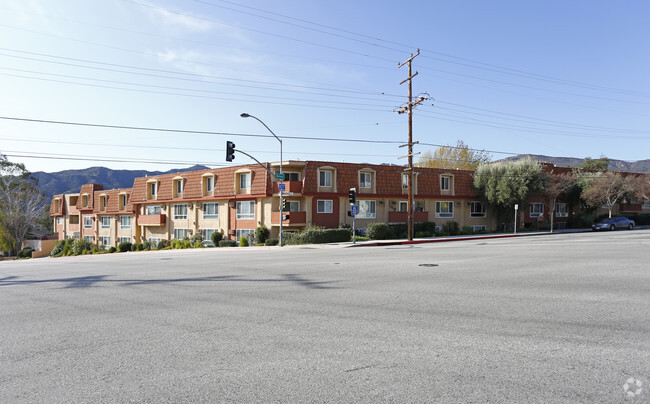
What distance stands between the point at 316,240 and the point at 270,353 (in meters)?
27.9

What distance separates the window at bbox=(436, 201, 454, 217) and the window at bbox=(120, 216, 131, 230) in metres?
40.9

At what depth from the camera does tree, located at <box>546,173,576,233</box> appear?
43281 mm

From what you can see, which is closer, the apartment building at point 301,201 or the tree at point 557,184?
the apartment building at point 301,201

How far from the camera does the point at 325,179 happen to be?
37688 mm

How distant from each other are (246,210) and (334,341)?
35.4 metres

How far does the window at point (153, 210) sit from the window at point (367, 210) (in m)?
26.2

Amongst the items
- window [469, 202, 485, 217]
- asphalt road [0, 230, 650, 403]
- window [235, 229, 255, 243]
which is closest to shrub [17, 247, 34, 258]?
window [235, 229, 255, 243]

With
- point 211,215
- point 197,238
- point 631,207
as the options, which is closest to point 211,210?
point 211,215

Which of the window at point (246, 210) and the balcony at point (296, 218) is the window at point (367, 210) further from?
the window at point (246, 210)

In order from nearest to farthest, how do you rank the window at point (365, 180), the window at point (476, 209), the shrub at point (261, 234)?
the shrub at point (261, 234), the window at point (365, 180), the window at point (476, 209)

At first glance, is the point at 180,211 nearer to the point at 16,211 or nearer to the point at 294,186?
the point at 294,186

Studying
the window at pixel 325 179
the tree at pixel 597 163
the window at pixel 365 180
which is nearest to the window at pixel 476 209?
the window at pixel 365 180

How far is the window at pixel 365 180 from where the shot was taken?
129 ft

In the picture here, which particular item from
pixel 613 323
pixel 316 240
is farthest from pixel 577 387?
pixel 316 240
